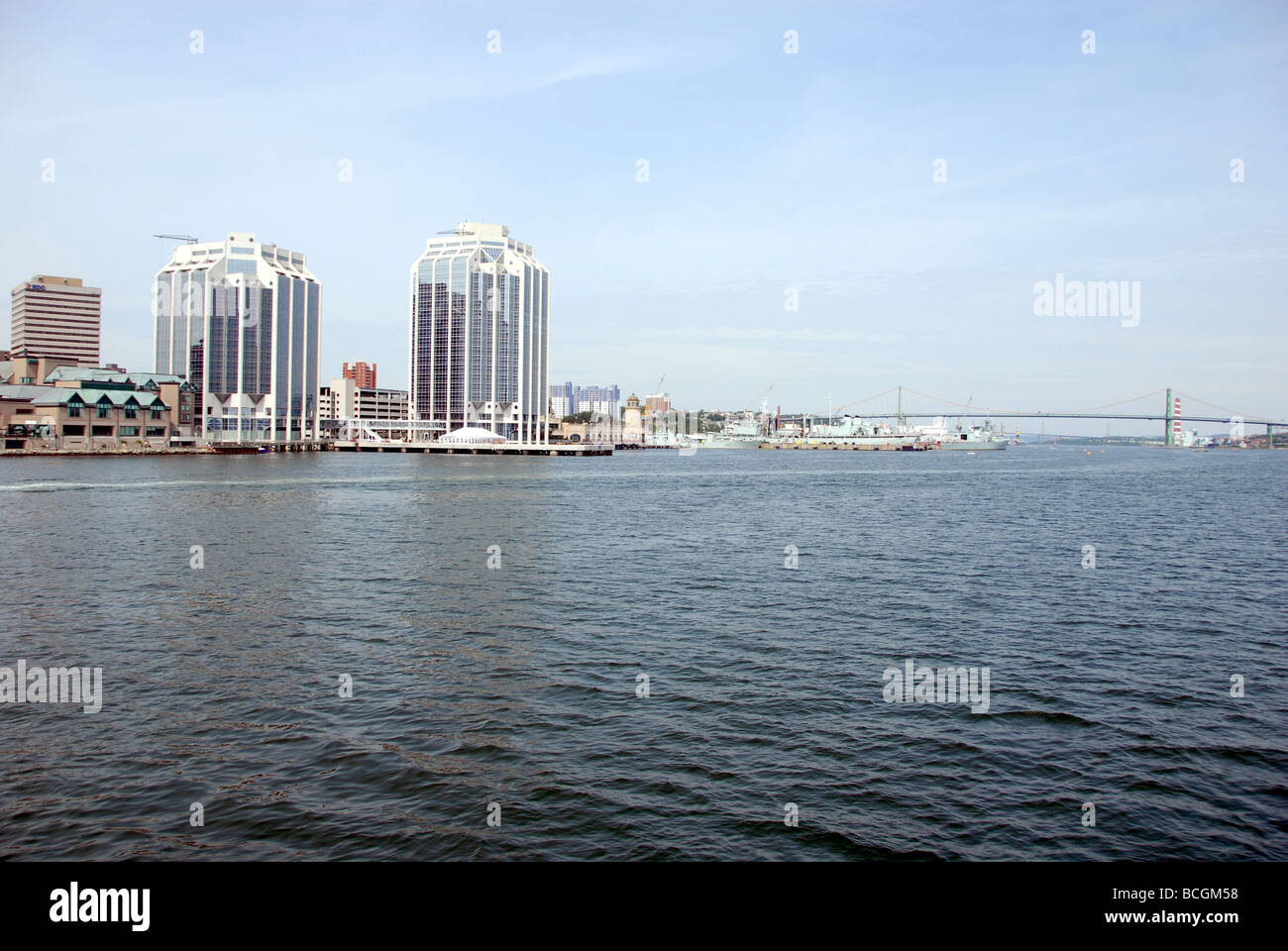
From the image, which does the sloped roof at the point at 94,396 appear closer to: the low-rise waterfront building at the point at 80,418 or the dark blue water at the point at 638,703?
the low-rise waterfront building at the point at 80,418

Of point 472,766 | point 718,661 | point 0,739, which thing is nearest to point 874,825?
point 472,766

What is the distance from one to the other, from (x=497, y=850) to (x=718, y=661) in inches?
369

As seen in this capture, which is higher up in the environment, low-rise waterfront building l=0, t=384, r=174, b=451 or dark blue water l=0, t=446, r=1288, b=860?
low-rise waterfront building l=0, t=384, r=174, b=451

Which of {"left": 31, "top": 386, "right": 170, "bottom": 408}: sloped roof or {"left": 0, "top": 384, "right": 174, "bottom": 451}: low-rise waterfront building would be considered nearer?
{"left": 0, "top": 384, "right": 174, "bottom": 451}: low-rise waterfront building

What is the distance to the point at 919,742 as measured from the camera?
1470 centimetres

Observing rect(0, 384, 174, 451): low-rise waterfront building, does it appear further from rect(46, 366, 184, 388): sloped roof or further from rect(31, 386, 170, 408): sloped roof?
rect(46, 366, 184, 388): sloped roof

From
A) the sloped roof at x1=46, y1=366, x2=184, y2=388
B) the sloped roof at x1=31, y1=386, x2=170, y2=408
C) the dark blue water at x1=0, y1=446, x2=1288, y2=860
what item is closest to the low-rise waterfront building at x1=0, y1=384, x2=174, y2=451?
the sloped roof at x1=31, y1=386, x2=170, y2=408

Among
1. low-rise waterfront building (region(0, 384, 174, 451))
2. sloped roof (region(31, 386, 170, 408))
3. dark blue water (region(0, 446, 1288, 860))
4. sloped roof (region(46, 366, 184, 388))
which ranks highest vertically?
Result: sloped roof (region(46, 366, 184, 388))

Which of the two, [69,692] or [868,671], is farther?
[868,671]

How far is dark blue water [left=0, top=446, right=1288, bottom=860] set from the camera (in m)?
11.6

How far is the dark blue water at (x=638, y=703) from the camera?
1161cm
